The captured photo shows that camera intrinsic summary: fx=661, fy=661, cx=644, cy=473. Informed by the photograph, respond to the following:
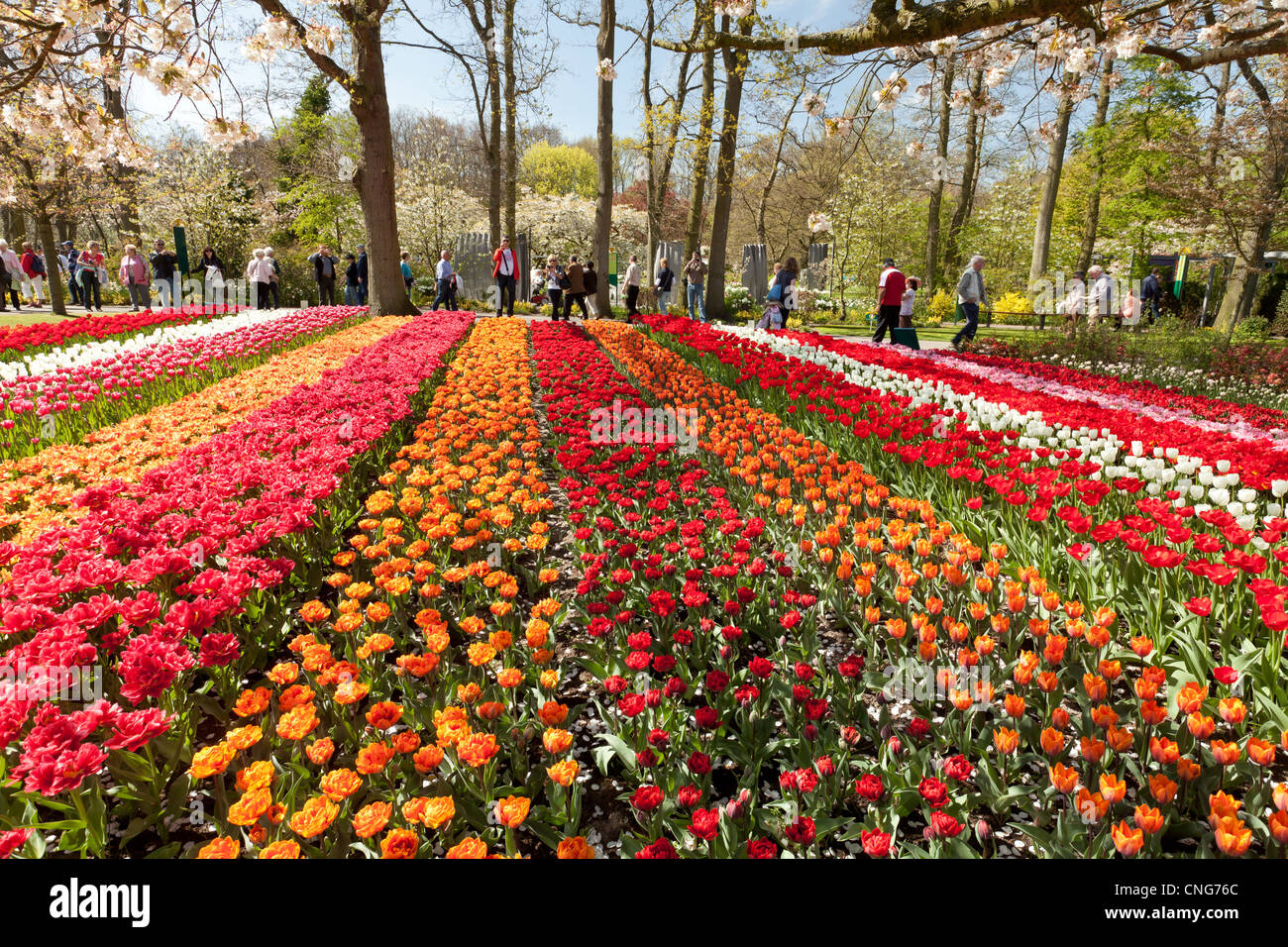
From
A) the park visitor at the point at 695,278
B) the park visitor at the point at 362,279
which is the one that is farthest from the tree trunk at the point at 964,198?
the park visitor at the point at 362,279

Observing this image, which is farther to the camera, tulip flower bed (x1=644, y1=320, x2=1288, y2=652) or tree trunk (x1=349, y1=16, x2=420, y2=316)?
tree trunk (x1=349, y1=16, x2=420, y2=316)

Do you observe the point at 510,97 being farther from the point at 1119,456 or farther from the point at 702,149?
the point at 1119,456

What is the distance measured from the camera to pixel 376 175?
41.9ft

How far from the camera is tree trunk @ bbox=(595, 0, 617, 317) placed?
46.9ft

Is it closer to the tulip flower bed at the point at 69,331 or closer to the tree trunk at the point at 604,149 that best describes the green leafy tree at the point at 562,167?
the tree trunk at the point at 604,149

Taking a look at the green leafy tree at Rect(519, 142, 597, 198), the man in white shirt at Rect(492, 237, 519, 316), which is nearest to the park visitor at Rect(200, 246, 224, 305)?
the man in white shirt at Rect(492, 237, 519, 316)

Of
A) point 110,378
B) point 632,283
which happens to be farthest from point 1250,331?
point 110,378

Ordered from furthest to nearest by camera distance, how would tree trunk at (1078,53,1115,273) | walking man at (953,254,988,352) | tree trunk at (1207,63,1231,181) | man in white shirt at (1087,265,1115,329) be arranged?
tree trunk at (1078,53,1115,273) → tree trunk at (1207,63,1231,181) → man in white shirt at (1087,265,1115,329) → walking man at (953,254,988,352)

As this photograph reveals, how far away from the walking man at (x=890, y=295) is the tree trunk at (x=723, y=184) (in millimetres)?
5003

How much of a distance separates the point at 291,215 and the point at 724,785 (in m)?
34.0

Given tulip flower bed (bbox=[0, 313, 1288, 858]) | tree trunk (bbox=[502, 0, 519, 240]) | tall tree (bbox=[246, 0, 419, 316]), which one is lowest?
tulip flower bed (bbox=[0, 313, 1288, 858])

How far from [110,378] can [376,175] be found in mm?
8633

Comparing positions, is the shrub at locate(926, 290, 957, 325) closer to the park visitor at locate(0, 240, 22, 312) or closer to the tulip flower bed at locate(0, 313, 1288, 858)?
the tulip flower bed at locate(0, 313, 1288, 858)

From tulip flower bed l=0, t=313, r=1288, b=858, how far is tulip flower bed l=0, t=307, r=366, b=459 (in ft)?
3.47
